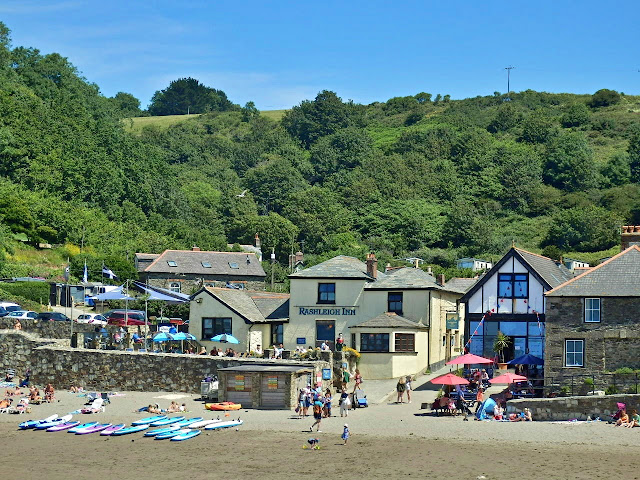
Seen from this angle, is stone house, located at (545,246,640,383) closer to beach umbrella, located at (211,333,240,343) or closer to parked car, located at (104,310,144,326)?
beach umbrella, located at (211,333,240,343)

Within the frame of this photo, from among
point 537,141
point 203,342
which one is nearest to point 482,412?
point 203,342

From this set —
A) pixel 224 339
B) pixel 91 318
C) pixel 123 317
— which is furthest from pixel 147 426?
pixel 123 317

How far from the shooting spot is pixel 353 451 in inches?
1415

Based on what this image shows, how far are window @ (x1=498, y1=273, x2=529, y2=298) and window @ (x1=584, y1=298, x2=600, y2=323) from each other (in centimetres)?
542

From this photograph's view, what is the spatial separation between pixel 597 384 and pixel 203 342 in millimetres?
20570

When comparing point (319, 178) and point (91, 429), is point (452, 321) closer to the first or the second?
point (91, 429)

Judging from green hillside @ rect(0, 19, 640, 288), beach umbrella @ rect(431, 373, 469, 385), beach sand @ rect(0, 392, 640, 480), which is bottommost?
beach sand @ rect(0, 392, 640, 480)

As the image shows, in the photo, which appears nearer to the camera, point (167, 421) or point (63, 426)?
point (63, 426)

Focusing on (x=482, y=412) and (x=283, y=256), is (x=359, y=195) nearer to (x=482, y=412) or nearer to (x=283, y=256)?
(x=283, y=256)

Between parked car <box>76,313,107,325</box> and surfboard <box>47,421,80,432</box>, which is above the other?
parked car <box>76,313,107,325</box>

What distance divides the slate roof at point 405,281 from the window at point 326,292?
5.59ft

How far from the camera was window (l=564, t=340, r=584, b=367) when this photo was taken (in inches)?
1774

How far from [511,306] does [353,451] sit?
669 inches

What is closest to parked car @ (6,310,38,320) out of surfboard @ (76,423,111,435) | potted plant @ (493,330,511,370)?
surfboard @ (76,423,111,435)
